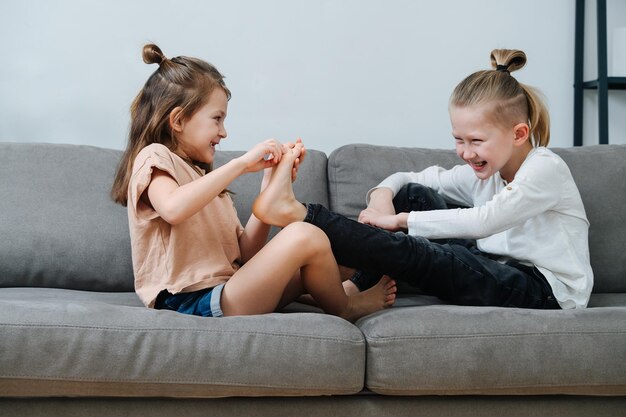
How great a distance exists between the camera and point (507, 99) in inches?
72.8

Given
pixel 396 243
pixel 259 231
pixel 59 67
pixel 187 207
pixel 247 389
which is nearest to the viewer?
pixel 247 389

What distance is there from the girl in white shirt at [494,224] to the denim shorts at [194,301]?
21cm

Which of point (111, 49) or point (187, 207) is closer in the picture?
point (187, 207)

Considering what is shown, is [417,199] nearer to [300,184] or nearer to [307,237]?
[300,184]

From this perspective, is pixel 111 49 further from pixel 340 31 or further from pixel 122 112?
pixel 340 31

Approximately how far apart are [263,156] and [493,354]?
66cm

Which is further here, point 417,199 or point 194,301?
point 417,199

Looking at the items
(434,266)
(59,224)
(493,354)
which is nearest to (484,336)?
(493,354)

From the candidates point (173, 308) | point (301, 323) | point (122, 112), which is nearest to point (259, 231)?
point (173, 308)

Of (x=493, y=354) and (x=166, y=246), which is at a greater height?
(x=166, y=246)

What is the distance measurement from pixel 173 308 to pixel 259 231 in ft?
1.06

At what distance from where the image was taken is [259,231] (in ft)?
6.10

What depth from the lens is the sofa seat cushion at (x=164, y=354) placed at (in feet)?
4.42

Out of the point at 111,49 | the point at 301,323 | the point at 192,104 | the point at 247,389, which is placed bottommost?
the point at 247,389
